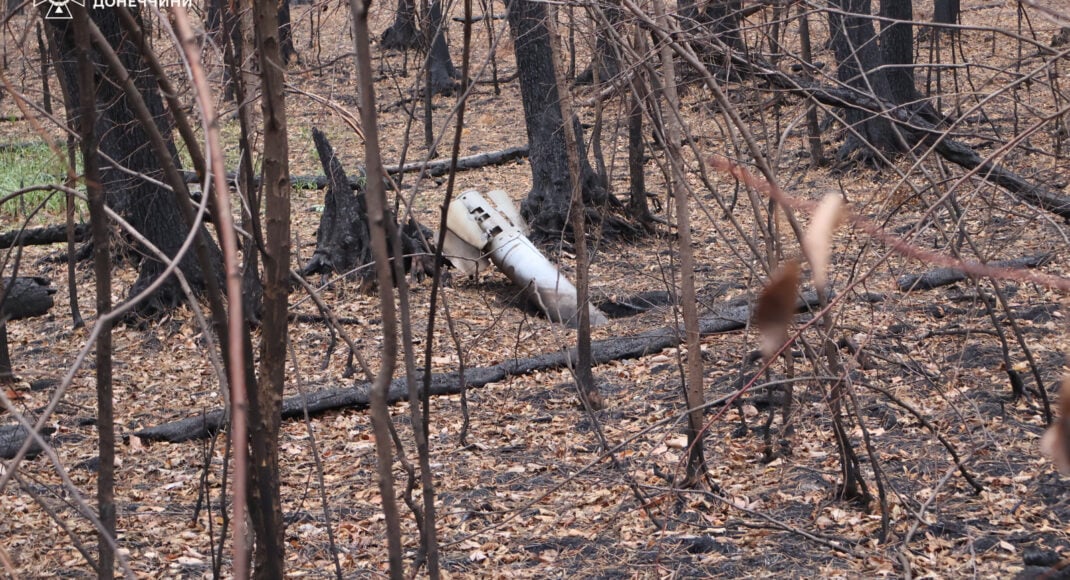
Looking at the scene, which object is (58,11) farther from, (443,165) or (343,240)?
(443,165)

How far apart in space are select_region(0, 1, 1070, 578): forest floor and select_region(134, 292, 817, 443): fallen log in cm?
8

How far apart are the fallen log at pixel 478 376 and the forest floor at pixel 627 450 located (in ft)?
0.26

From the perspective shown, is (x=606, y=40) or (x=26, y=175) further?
(x=26, y=175)

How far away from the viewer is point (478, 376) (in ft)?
20.6

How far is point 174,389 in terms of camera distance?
20.9 ft

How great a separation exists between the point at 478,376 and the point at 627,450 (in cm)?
153

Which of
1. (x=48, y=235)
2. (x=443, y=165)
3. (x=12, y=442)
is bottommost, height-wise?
(x=12, y=442)

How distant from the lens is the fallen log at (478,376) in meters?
5.55

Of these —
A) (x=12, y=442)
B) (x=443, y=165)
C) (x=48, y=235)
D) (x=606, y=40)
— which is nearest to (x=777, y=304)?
(x=606, y=40)

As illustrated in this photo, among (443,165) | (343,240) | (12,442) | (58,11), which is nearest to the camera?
(58,11)

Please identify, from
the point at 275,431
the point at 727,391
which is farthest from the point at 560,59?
the point at 275,431

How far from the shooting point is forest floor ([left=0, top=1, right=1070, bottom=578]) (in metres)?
3.79

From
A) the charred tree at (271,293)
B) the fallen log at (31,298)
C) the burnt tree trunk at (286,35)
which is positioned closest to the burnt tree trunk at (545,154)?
the burnt tree trunk at (286,35)

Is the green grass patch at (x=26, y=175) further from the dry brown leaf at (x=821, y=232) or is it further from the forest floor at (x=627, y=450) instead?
the dry brown leaf at (x=821, y=232)
